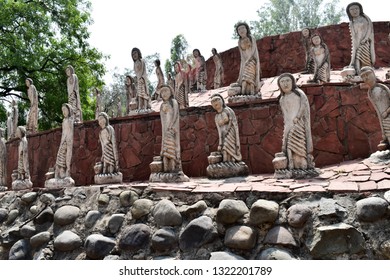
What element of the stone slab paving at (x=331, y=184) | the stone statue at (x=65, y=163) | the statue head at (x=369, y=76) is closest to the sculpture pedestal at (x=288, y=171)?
the stone slab paving at (x=331, y=184)

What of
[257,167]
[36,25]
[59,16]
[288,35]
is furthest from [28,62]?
[257,167]

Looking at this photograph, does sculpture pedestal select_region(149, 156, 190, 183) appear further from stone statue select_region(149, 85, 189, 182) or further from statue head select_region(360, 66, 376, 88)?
statue head select_region(360, 66, 376, 88)

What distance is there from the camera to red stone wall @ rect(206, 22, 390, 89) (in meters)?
15.3

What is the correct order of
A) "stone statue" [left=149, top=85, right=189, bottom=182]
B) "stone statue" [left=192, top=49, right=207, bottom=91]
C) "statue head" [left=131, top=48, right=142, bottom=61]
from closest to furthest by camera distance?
"stone statue" [left=149, top=85, right=189, bottom=182] < "statue head" [left=131, top=48, right=142, bottom=61] < "stone statue" [left=192, top=49, right=207, bottom=91]

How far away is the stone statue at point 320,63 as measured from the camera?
9.24 metres

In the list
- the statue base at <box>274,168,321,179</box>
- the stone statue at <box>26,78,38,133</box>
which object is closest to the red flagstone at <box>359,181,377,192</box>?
the statue base at <box>274,168,321,179</box>

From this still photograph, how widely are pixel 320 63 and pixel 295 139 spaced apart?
464 cm

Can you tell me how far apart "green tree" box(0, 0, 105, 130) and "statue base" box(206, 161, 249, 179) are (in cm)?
1125

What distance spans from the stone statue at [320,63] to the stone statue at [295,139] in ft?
12.9

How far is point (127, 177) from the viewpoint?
8.70m

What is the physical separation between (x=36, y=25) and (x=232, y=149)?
13.1m

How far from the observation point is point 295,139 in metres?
5.52

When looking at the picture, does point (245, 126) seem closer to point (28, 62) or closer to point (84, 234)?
point (84, 234)

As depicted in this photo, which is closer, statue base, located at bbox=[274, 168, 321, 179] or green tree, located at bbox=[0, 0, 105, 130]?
statue base, located at bbox=[274, 168, 321, 179]
